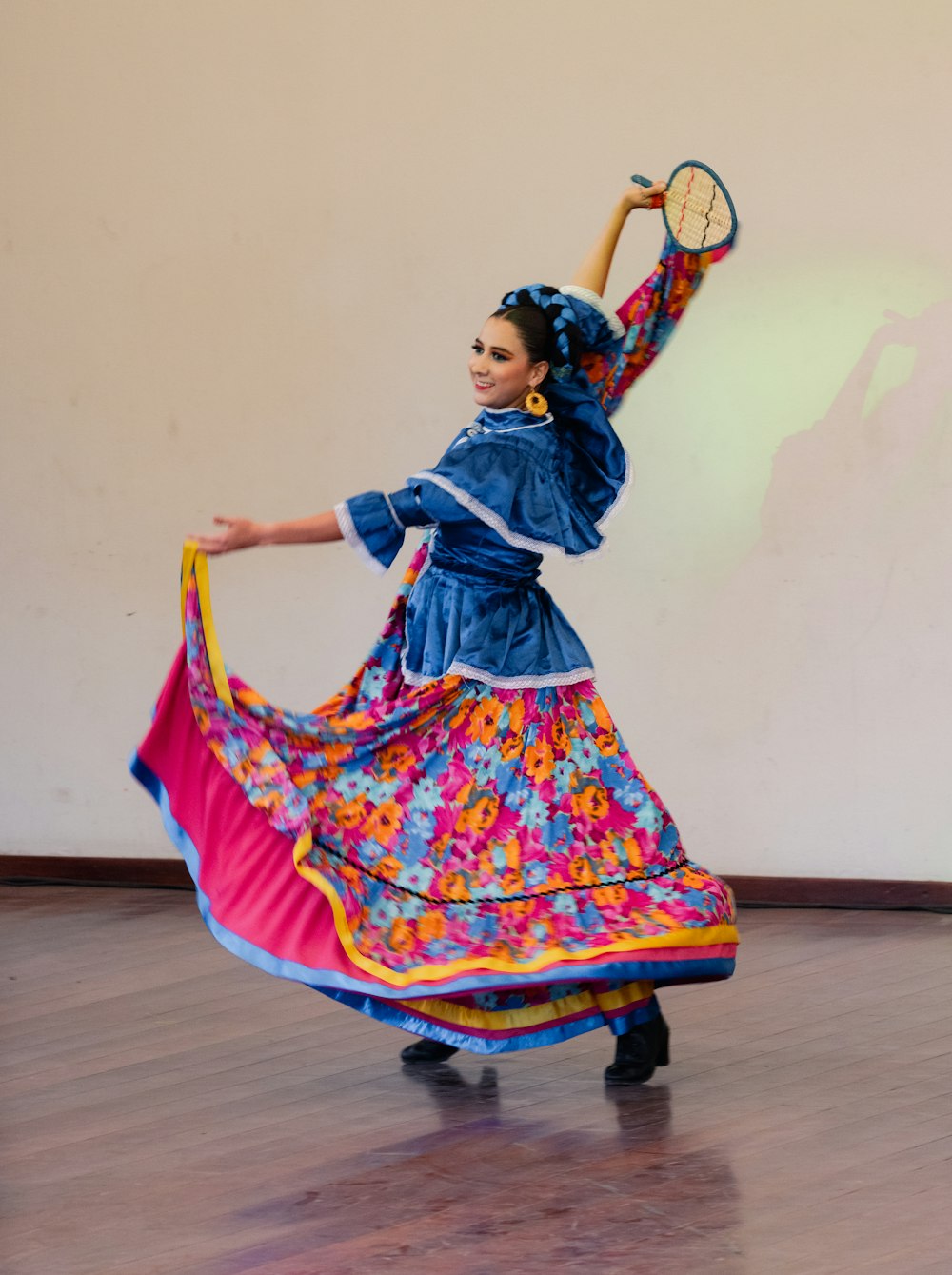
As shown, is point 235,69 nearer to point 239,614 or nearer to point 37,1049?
point 239,614

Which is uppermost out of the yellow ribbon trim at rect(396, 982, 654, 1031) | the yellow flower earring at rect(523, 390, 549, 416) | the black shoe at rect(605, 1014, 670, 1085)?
the yellow flower earring at rect(523, 390, 549, 416)

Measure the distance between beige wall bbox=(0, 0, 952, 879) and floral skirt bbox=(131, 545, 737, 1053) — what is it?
5.08 feet

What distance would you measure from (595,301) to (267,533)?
793mm

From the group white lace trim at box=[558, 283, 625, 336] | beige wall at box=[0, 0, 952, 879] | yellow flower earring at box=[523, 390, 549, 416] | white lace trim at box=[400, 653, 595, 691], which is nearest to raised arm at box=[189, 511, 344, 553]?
white lace trim at box=[400, 653, 595, 691]

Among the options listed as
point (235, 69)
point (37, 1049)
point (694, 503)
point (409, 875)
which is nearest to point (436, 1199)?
point (409, 875)

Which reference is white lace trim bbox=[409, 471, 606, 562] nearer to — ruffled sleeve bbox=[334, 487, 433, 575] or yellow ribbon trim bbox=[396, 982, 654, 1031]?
ruffled sleeve bbox=[334, 487, 433, 575]

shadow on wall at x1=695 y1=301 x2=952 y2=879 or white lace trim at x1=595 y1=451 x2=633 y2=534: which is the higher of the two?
white lace trim at x1=595 y1=451 x2=633 y2=534

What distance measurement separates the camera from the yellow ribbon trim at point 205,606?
289cm

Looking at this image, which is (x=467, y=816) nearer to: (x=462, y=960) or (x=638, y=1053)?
(x=462, y=960)

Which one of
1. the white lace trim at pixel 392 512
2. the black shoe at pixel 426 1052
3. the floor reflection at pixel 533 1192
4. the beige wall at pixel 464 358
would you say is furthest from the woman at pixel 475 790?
the beige wall at pixel 464 358

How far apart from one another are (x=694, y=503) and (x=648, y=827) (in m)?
1.68

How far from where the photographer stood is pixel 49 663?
5.05 metres

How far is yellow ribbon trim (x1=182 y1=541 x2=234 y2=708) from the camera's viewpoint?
2887mm

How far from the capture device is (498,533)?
293 cm
